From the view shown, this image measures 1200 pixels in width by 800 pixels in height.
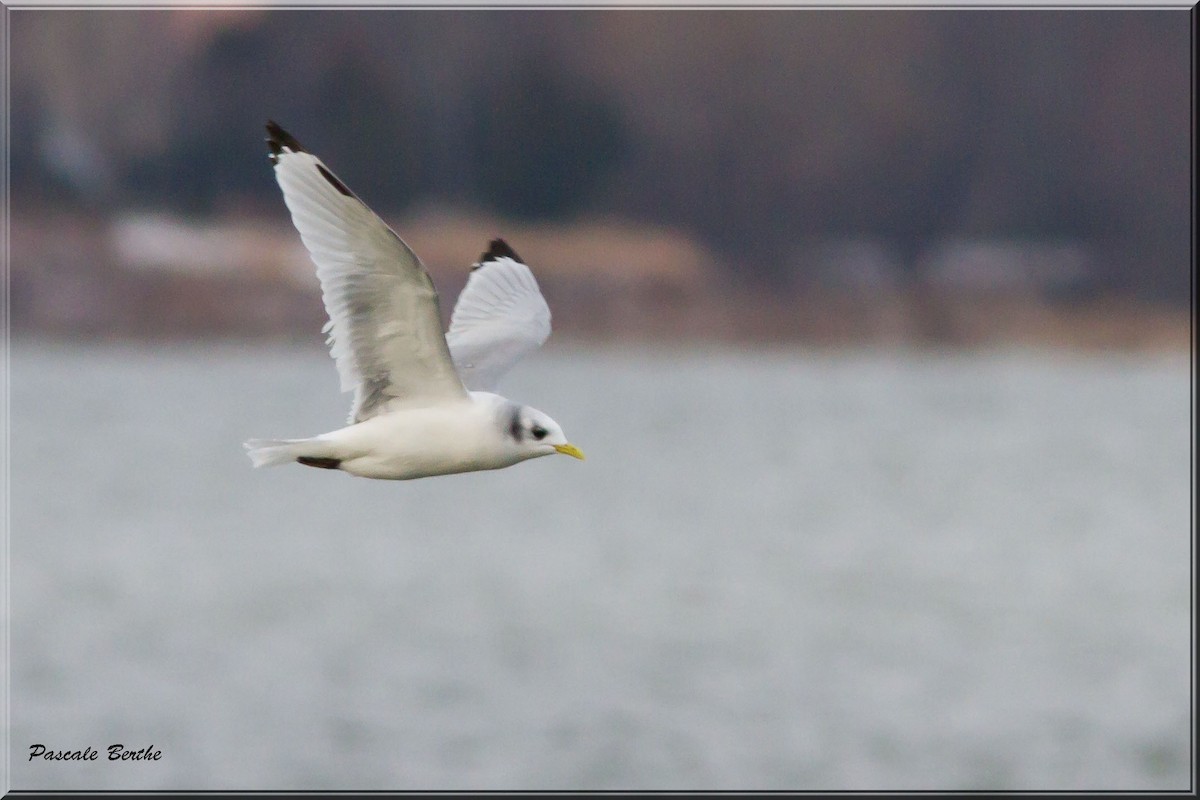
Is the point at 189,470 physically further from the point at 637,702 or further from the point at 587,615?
the point at 637,702

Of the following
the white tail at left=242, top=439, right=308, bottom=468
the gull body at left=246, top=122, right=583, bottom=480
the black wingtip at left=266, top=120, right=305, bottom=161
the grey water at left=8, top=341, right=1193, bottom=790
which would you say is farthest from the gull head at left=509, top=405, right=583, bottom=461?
the grey water at left=8, top=341, right=1193, bottom=790

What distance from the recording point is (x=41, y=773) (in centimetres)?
2133

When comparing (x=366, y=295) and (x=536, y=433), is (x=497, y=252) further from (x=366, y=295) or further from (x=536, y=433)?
(x=536, y=433)

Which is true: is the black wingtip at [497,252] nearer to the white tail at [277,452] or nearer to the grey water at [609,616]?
the white tail at [277,452]

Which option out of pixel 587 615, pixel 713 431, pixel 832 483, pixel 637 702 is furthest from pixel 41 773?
pixel 713 431

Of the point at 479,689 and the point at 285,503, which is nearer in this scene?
the point at 479,689

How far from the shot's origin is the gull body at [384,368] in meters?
6.06

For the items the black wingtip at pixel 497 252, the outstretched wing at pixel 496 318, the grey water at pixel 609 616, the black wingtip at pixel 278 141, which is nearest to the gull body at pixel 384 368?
the black wingtip at pixel 278 141

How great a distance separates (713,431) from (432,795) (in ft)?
116

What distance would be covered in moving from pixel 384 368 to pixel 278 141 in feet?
3.01

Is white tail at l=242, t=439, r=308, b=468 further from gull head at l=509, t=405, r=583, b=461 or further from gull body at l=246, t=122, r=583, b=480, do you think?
gull head at l=509, t=405, r=583, b=461

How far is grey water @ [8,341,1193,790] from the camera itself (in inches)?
873

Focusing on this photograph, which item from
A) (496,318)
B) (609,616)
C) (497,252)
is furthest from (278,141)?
(609,616)

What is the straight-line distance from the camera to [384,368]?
634 cm
